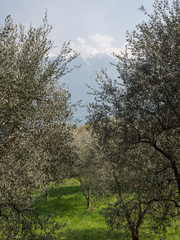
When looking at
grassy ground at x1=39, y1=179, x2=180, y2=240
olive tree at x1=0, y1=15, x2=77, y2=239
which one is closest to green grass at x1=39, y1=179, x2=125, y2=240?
grassy ground at x1=39, y1=179, x2=180, y2=240

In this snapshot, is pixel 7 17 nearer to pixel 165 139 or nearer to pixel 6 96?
pixel 6 96

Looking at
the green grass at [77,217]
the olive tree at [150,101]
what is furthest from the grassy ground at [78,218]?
the olive tree at [150,101]

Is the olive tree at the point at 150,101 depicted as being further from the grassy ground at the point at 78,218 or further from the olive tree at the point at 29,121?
the grassy ground at the point at 78,218

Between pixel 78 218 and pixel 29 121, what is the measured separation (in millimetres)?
21350

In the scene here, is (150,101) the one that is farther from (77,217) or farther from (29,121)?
(77,217)

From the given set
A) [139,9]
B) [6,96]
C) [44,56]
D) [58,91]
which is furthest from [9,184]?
[139,9]

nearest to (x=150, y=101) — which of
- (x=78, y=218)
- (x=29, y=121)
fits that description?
(x=29, y=121)

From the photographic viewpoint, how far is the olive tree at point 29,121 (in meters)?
7.42

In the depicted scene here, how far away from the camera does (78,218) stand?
25.8 metres

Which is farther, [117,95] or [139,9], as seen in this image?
[117,95]

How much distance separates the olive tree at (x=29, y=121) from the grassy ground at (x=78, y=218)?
292 inches

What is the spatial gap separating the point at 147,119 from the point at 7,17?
23.0 ft

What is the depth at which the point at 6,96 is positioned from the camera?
7.08m

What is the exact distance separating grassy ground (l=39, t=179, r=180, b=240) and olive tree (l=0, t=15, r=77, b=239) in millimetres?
7415
